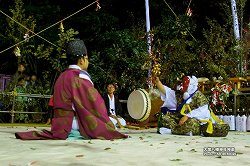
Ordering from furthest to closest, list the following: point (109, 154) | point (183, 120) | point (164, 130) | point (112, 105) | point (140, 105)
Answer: point (112, 105), point (140, 105), point (164, 130), point (183, 120), point (109, 154)

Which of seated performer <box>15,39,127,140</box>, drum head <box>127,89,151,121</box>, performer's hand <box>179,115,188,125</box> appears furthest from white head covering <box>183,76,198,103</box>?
drum head <box>127,89,151,121</box>

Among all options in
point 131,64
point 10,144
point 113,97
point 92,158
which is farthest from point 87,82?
point 131,64

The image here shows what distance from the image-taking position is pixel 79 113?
17.4ft

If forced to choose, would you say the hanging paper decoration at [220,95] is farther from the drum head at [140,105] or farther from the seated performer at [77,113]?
the seated performer at [77,113]

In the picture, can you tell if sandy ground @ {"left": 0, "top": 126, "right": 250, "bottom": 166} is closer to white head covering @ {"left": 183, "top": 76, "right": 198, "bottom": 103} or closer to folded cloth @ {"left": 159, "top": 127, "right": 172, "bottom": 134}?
white head covering @ {"left": 183, "top": 76, "right": 198, "bottom": 103}

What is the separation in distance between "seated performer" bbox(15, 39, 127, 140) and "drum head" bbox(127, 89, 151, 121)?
329cm

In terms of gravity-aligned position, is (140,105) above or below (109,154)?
above

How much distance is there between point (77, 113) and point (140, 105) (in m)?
3.59

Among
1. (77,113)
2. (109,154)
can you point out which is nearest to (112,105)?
(77,113)

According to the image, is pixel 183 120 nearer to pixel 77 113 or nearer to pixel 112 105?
pixel 77 113

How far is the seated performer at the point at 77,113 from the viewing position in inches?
207

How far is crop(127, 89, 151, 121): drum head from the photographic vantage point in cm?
867

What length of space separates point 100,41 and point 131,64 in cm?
165

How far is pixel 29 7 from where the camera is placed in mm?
12500
